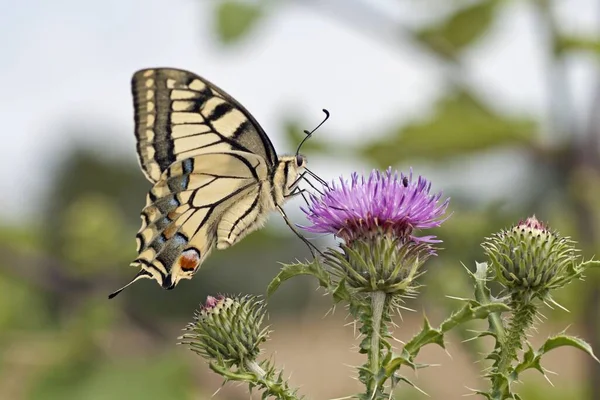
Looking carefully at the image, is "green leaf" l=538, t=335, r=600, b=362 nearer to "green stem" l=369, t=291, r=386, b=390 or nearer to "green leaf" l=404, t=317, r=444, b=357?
"green leaf" l=404, t=317, r=444, b=357

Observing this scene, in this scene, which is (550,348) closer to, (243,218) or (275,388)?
(275,388)

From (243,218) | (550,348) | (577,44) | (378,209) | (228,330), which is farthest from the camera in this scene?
(577,44)

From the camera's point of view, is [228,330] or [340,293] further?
[228,330]

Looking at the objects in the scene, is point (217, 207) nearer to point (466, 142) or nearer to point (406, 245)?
point (406, 245)

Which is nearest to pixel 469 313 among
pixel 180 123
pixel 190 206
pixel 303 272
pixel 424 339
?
pixel 424 339

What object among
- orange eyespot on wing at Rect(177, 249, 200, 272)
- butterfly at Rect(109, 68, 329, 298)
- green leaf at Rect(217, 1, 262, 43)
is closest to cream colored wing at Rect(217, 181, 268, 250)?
butterfly at Rect(109, 68, 329, 298)

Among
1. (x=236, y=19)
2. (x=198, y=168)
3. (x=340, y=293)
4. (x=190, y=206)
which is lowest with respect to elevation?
(x=340, y=293)

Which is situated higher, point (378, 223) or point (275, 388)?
point (378, 223)

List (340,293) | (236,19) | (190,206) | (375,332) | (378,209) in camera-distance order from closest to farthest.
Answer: (375,332)
(340,293)
(378,209)
(190,206)
(236,19)
